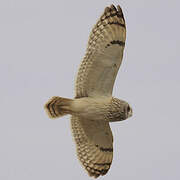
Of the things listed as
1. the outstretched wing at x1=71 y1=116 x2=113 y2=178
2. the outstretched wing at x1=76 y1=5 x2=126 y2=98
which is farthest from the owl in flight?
the outstretched wing at x1=71 y1=116 x2=113 y2=178

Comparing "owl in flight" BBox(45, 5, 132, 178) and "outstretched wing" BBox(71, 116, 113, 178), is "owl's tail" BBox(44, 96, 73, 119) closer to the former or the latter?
"owl in flight" BBox(45, 5, 132, 178)

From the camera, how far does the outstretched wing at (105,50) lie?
496 inches

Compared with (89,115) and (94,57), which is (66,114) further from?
(94,57)

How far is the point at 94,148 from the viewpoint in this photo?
1421 centimetres

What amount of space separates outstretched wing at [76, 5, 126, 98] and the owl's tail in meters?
0.47

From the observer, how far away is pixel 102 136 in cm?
1400

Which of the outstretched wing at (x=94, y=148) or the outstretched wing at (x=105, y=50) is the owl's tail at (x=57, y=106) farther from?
the outstretched wing at (x=94, y=148)

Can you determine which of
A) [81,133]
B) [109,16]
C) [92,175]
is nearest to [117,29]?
[109,16]

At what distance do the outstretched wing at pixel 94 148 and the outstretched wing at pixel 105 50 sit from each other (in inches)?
57.9

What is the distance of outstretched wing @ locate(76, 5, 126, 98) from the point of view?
12.6 meters

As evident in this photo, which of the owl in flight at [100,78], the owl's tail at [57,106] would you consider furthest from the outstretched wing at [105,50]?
the owl's tail at [57,106]

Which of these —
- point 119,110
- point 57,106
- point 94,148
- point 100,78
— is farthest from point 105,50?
point 94,148

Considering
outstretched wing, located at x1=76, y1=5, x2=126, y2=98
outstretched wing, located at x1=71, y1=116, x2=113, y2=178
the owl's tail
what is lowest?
outstretched wing, located at x1=71, y1=116, x2=113, y2=178

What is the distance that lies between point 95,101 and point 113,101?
14.8 inches
